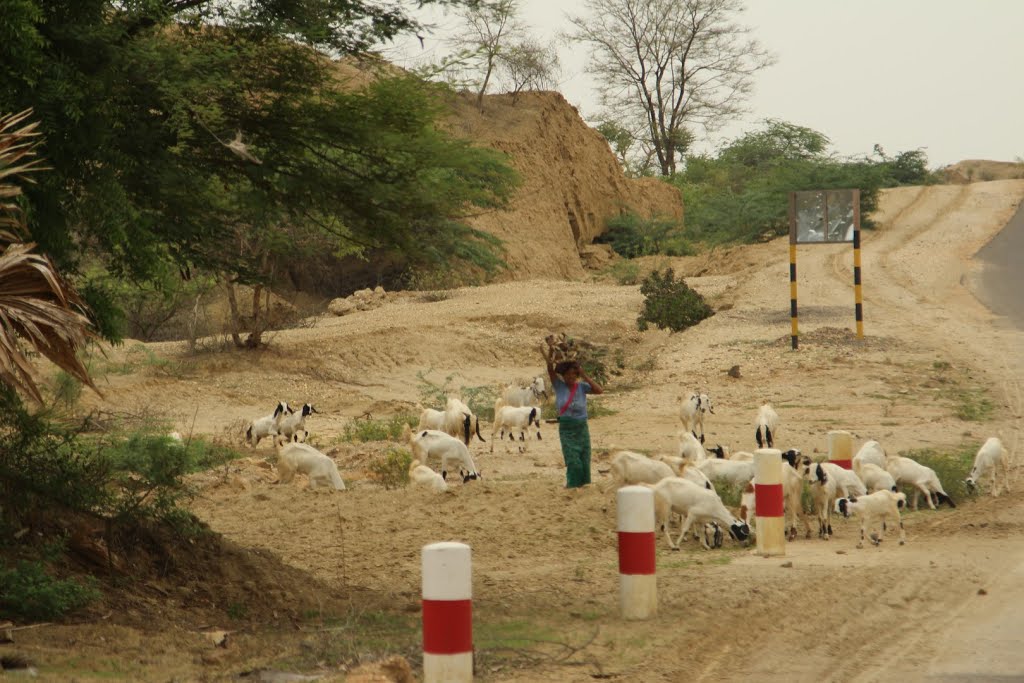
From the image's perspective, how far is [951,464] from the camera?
42.3ft

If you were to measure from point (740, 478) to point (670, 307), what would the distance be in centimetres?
1460

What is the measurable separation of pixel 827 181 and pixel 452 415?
832 inches

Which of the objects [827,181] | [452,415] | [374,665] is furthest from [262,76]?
[827,181]

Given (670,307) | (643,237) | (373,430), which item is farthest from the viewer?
(643,237)

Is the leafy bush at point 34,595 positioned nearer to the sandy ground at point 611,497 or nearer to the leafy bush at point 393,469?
the sandy ground at point 611,497

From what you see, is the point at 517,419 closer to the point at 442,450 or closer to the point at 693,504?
the point at 442,450

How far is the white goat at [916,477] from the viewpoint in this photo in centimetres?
1148

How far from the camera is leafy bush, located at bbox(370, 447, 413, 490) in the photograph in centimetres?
1348

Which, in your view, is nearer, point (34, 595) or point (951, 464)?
point (34, 595)

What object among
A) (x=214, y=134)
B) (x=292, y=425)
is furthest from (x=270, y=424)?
(x=214, y=134)

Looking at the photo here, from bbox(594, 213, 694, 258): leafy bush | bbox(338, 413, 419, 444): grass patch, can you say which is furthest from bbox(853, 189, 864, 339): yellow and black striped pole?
bbox(594, 213, 694, 258): leafy bush

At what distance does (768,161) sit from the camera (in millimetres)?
62719

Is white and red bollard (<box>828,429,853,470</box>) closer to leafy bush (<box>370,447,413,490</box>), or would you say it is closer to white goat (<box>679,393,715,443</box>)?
white goat (<box>679,393,715,443</box>)

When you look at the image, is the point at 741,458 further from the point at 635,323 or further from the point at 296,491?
→ the point at 635,323
